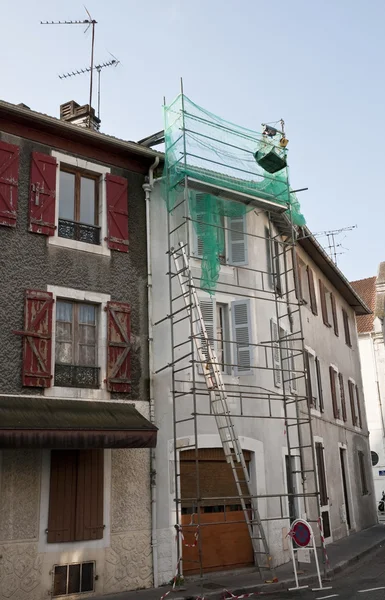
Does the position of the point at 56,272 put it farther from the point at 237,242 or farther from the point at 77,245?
the point at 237,242

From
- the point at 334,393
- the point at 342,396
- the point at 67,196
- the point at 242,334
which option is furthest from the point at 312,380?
the point at 67,196

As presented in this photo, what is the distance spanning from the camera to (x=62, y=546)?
1036 cm

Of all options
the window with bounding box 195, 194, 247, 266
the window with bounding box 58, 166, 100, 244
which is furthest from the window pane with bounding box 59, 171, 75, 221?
the window with bounding box 195, 194, 247, 266

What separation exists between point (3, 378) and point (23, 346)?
26.6 inches

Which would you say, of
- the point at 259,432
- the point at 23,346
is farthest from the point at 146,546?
the point at 23,346

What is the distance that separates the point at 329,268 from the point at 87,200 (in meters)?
10.8

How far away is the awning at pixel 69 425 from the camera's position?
9.40m

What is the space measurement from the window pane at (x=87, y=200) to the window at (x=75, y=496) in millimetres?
4692

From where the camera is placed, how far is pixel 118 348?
1186cm

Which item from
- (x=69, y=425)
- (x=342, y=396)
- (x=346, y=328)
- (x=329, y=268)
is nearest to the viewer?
(x=69, y=425)

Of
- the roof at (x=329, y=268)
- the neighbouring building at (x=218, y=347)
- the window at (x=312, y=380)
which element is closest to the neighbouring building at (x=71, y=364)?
the neighbouring building at (x=218, y=347)

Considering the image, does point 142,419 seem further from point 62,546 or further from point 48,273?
point 48,273

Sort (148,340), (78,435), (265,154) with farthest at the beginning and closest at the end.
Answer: (265,154), (148,340), (78,435)

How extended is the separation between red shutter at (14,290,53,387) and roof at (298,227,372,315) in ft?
25.6
